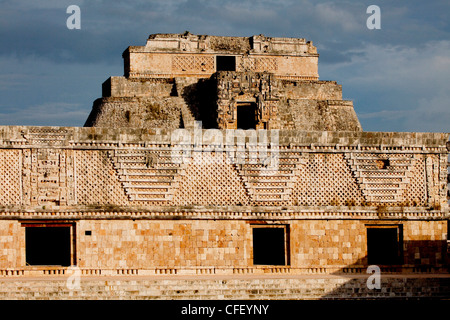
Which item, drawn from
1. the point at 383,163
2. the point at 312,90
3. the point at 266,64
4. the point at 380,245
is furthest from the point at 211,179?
the point at 266,64

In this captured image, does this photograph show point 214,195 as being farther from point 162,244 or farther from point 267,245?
point 267,245

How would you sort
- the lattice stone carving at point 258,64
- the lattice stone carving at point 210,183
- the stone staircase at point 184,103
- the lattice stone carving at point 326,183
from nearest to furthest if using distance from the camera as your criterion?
the lattice stone carving at point 210,183 → the lattice stone carving at point 326,183 → the stone staircase at point 184,103 → the lattice stone carving at point 258,64

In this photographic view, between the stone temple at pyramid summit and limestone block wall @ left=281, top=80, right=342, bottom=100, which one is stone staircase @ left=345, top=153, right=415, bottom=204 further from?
limestone block wall @ left=281, top=80, right=342, bottom=100

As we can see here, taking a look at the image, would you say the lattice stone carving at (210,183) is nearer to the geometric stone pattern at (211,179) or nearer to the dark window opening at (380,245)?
the geometric stone pattern at (211,179)

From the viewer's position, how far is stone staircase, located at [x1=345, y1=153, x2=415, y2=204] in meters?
17.0

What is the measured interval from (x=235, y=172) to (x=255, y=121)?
4.53 metres

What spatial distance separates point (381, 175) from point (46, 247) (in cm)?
993

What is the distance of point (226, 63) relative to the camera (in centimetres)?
2462

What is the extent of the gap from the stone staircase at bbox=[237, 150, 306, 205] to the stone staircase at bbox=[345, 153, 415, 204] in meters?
1.41

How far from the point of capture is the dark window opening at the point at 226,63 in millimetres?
24266

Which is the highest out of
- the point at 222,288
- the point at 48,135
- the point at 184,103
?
the point at 184,103

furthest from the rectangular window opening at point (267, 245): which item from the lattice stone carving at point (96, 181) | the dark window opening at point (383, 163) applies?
the lattice stone carving at point (96, 181)

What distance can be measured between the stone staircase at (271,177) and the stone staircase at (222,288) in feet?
7.15

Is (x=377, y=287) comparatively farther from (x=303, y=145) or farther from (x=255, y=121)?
(x=255, y=121)
